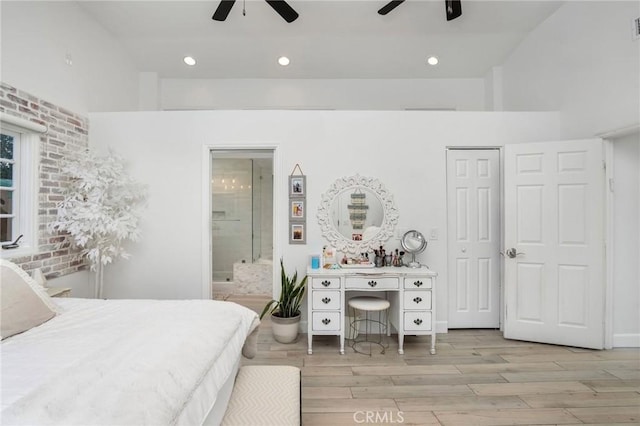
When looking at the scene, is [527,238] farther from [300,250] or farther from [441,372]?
[300,250]

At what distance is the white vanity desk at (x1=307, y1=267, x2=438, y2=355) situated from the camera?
9.96 ft

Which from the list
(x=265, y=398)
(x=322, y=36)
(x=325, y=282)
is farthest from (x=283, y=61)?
(x=265, y=398)

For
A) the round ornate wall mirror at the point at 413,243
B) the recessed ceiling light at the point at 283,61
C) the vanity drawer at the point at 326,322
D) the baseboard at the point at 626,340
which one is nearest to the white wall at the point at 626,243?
the baseboard at the point at 626,340

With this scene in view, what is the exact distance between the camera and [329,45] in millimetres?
4070

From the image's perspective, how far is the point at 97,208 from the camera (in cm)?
288

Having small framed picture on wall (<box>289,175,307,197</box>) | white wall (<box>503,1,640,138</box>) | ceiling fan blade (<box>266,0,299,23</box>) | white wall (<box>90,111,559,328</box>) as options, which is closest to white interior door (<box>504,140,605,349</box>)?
white wall (<box>503,1,640,138</box>)

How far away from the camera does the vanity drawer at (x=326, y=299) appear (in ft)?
10.0

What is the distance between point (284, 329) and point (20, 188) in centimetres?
269

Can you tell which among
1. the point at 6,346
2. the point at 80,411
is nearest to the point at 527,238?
the point at 80,411

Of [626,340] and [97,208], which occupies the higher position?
[97,208]

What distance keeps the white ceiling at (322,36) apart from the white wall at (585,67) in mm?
301

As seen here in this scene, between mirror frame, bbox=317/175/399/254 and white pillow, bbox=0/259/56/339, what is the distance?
2397mm

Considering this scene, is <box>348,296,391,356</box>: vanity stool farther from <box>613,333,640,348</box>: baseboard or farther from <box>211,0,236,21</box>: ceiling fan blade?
<box>211,0,236,21</box>: ceiling fan blade

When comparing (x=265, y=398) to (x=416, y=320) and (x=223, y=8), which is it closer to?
(x=416, y=320)
